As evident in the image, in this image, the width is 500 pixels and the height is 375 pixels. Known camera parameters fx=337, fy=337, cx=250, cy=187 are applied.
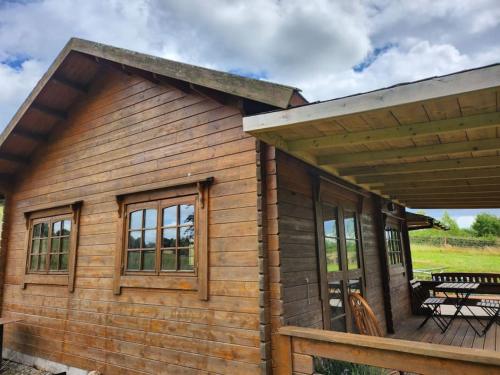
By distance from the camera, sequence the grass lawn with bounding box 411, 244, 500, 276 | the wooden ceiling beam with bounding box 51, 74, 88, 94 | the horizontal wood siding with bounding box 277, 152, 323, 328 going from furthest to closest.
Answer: the grass lawn with bounding box 411, 244, 500, 276 < the wooden ceiling beam with bounding box 51, 74, 88, 94 < the horizontal wood siding with bounding box 277, 152, 323, 328

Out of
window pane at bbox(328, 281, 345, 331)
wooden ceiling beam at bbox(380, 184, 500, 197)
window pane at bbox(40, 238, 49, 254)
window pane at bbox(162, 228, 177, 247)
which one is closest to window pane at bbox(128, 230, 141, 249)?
window pane at bbox(162, 228, 177, 247)

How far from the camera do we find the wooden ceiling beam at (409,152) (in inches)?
113

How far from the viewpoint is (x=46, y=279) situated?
494cm

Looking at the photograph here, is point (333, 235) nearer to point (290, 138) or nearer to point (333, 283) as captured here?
point (333, 283)

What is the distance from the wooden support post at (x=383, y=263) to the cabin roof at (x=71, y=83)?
375 cm

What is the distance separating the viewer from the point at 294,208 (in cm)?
328

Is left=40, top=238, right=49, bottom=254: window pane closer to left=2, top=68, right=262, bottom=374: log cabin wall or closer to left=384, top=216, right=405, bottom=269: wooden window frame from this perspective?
left=2, top=68, right=262, bottom=374: log cabin wall

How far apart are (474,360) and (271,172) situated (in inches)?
75.4

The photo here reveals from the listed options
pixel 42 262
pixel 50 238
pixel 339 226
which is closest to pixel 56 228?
pixel 50 238

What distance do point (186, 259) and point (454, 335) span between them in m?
4.47

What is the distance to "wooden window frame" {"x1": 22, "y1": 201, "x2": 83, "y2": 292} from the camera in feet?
15.2

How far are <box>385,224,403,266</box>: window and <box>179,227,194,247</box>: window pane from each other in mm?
4098

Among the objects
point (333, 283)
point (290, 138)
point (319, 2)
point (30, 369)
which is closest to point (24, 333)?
point (30, 369)

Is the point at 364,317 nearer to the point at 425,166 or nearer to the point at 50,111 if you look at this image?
the point at 425,166
